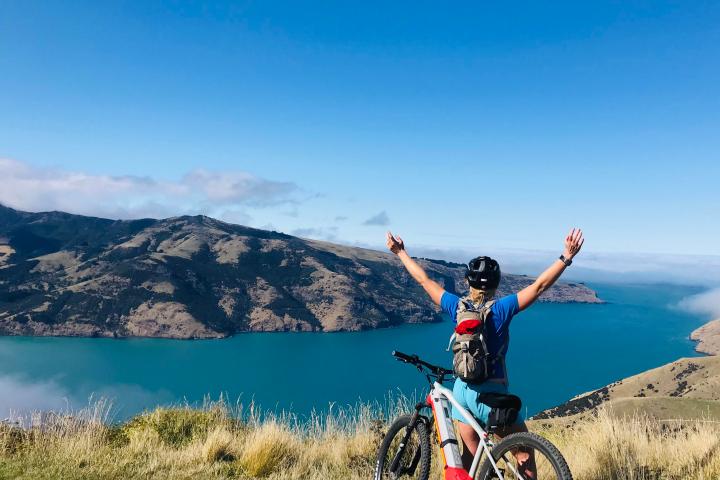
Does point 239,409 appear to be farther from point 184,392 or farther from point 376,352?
point 376,352

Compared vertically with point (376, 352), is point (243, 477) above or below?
above

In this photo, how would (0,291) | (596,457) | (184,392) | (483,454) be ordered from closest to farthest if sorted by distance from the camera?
(483,454)
(596,457)
(184,392)
(0,291)

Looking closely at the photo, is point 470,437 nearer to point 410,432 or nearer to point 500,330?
point 500,330

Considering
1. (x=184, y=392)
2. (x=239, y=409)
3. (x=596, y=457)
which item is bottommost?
(x=184, y=392)

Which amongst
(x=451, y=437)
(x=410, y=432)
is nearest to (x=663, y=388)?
(x=410, y=432)

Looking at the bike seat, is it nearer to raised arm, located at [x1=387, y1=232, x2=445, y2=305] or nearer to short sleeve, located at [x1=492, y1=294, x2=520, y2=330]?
short sleeve, located at [x1=492, y1=294, x2=520, y2=330]

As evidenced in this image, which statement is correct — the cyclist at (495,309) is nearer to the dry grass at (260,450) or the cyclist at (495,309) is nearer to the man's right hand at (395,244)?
the man's right hand at (395,244)

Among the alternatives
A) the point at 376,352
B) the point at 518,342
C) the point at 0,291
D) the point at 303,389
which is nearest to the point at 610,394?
the point at 303,389

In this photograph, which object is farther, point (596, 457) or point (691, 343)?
point (691, 343)

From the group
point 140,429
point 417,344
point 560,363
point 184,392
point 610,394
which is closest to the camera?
point 140,429

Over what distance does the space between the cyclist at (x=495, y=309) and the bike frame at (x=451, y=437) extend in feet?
0.29

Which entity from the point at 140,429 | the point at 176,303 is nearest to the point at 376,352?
the point at 176,303

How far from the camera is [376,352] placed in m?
159

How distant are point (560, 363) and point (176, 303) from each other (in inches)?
5294
